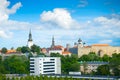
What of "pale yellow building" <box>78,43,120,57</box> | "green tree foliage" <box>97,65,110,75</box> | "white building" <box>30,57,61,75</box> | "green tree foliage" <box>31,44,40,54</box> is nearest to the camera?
"green tree foliage" <box>97,65,110,75</box>

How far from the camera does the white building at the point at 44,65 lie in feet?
190

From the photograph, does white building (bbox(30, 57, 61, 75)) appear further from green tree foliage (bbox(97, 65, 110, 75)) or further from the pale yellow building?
the pale yellow building

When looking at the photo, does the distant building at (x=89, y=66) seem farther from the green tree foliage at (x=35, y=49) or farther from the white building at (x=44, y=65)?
the green tree foliage at (x=35, y=49)


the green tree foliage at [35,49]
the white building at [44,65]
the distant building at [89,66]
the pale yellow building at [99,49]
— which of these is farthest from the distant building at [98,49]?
the white building at [44,65]

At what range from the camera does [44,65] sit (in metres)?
58.5

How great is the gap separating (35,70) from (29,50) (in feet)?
94.1

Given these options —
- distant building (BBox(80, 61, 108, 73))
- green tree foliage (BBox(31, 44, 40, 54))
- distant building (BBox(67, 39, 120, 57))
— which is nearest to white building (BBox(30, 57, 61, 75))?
distant building (BBox(80, 61, 108, 73))

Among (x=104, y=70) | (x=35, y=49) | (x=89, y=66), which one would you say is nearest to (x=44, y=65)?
(x=89, y=66)

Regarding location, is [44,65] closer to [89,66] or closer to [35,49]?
[89,66]

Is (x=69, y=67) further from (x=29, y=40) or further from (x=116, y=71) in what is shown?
(x=29, y=40)

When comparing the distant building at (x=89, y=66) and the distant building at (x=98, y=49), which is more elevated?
the distant building at (x=98, y=49)

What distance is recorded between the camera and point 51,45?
102m

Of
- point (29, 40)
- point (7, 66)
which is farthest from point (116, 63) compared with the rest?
point (29, 40)

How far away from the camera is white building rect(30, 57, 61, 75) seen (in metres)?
57.9
